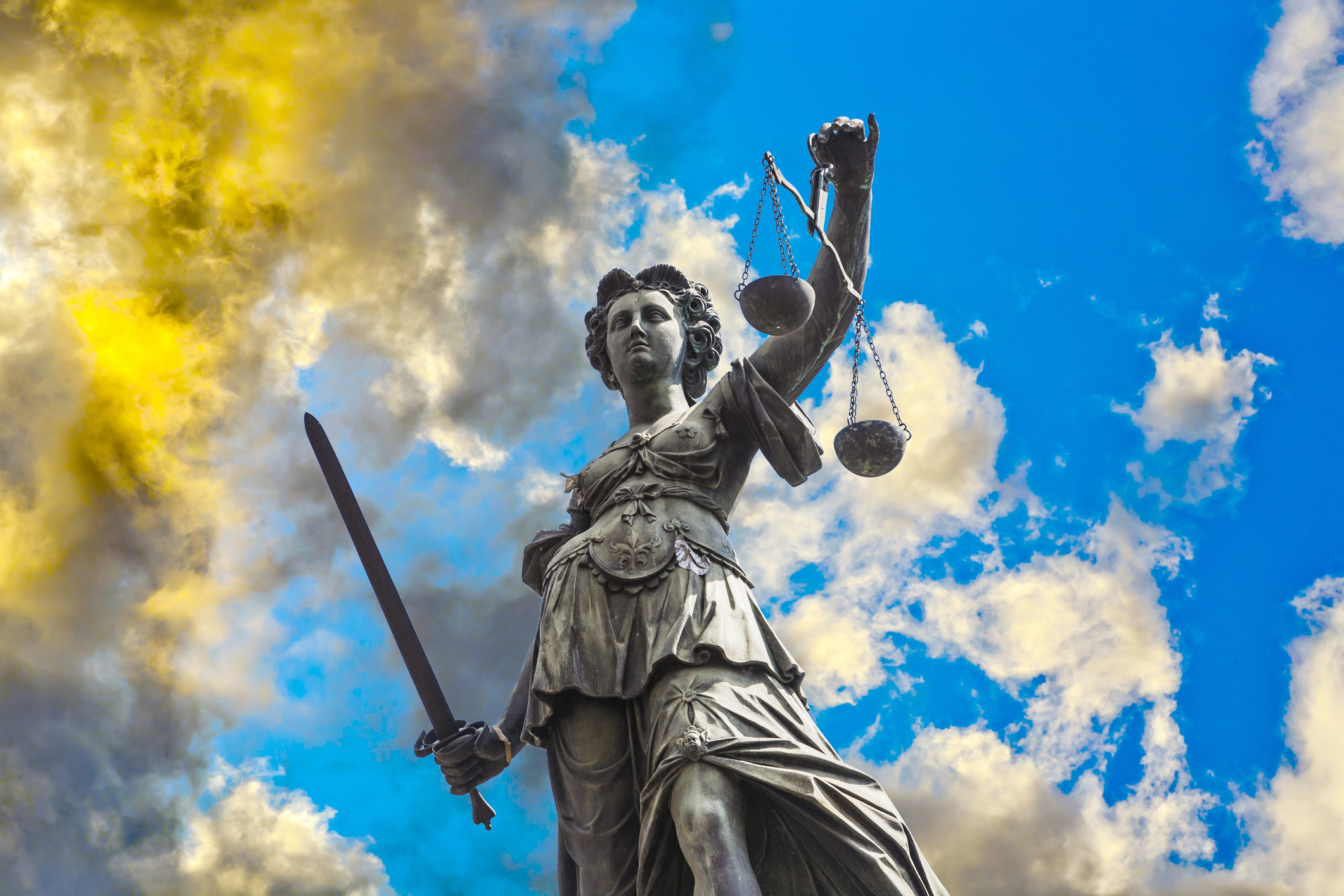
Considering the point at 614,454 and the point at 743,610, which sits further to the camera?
the point at 614,454

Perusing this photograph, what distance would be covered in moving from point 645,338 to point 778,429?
154cm

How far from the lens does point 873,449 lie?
9.84 m

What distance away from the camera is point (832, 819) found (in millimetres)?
6484

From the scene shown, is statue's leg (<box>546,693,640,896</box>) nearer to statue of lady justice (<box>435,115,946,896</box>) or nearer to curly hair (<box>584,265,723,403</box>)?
statue of lady justice (<box>435,115,946,896</box>)

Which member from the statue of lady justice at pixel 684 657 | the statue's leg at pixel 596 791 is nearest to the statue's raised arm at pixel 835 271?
the statue of lady justice at pixel 684 657

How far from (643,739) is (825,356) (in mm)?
3634

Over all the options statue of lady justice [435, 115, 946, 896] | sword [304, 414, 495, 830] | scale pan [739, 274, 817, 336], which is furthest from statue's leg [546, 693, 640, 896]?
→ scale pan [739, 274, 817, 336]

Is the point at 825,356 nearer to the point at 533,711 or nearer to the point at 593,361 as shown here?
the point at 593,361

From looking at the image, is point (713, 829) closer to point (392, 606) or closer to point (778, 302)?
point (392, 606)

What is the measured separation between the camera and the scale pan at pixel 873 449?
9.82 meters

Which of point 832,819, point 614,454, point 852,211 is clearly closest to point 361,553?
point 614,454

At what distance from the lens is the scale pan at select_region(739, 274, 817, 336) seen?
8.52 meters

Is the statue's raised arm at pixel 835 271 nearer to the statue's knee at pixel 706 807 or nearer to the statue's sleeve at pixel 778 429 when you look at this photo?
the statue's sleeve at pixel 778 429

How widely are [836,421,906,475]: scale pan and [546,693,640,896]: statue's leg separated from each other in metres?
3.26
